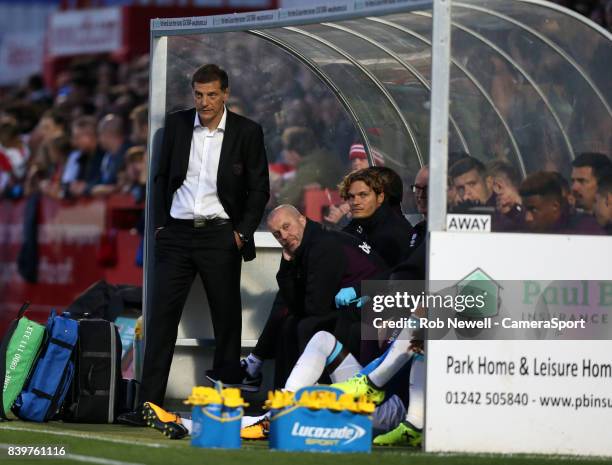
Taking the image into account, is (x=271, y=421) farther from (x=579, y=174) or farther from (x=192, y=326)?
(x=192, y=326)

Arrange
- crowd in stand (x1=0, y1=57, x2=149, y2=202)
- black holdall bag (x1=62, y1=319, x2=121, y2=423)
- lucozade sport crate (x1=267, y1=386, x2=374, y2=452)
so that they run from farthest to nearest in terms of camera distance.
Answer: crowd in stand (x1=0, y1=57, x2=149, y2=202) < black holdall bag (x1=62, y1=319, x2=121, y2=423) < lucozade sport crate (x1=267, y1=386, x2=374, y2=452)

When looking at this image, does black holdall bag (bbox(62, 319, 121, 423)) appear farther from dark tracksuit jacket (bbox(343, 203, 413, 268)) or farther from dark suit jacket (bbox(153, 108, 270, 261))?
dark tracksuit jacket (bbox(343, 203, 413, 268))

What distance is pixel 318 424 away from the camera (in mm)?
8430

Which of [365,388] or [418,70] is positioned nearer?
[365,388]

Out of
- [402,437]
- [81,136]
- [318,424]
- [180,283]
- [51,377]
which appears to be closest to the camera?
[318,424]

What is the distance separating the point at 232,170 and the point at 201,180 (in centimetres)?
22

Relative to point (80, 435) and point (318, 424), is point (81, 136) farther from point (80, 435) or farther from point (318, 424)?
point (318, 424)

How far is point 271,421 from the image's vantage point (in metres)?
8.55

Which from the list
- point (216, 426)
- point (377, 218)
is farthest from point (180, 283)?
point (216, 426)

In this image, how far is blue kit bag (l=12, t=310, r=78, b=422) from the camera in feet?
33.6

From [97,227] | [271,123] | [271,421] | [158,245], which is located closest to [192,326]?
[158,245]

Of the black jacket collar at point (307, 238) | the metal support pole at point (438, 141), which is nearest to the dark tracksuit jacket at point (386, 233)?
the black jacket collar at point (307, 238)

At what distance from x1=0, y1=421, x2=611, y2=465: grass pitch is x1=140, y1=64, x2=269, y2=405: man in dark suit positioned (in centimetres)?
157

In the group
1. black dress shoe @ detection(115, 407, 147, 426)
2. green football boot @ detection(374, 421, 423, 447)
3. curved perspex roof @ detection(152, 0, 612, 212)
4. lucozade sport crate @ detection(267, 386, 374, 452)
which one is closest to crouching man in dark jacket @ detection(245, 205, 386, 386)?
black dress shoe @ detection(115, 407, 147, 426)
